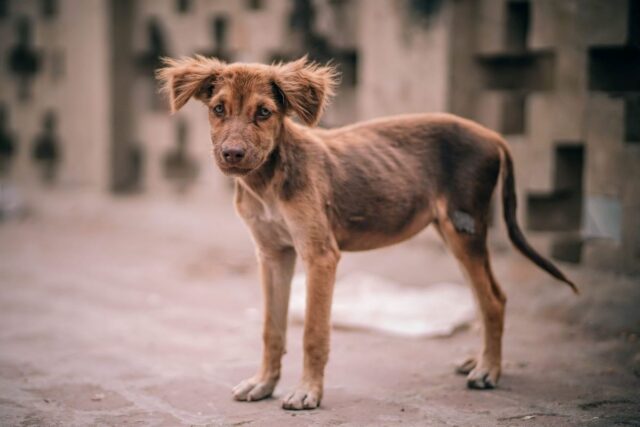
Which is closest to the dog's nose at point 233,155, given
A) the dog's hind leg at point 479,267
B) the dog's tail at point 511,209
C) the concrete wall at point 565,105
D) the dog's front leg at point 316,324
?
the dog's front leg at point 316,324

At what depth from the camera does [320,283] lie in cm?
399

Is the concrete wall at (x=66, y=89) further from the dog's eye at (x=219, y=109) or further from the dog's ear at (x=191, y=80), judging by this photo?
the dog's eye at (x=219, y=109)

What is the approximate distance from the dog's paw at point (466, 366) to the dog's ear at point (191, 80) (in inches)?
77.1

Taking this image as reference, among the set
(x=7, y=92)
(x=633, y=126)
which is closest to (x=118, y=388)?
(x=633, y=126)

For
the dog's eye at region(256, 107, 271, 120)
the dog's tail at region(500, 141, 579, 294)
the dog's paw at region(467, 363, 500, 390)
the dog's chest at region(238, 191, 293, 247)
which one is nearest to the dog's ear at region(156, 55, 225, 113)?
→ the dog's eye at region(256, 107, 271, 120)

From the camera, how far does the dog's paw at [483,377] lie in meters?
4.26

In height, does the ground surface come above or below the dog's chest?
below

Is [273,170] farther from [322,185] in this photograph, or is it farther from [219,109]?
[219,109]

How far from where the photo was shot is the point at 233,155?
369 centimetres

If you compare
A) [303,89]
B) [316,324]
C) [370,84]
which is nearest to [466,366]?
[316,324]

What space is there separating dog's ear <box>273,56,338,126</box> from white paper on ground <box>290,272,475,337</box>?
1913 millimetres

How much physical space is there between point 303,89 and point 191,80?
1.75 ft

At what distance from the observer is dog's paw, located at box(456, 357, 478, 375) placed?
4.55 m

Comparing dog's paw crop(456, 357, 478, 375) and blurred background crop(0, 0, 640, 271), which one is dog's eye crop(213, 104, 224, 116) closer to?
dog's paw crop(456, 357, 478, 375)
